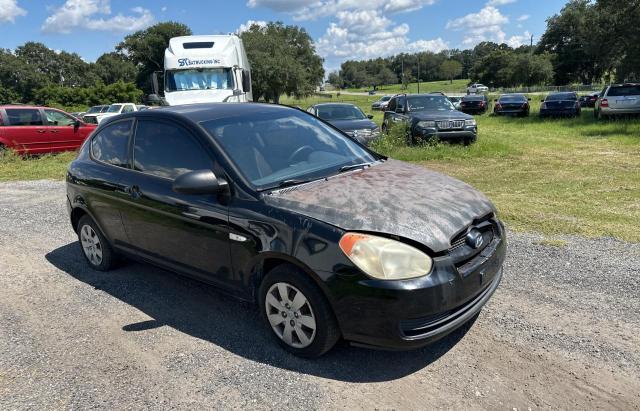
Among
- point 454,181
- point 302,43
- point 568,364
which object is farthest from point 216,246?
point 302,43

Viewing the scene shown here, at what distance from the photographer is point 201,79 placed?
14797mm

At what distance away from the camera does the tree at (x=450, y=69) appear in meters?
130

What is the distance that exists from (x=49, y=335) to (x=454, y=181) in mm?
3453

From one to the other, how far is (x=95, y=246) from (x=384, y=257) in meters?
3.45

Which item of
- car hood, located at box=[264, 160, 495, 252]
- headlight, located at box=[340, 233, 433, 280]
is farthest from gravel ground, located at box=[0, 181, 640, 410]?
car hood, located at box=[264, 160, 495, 252]

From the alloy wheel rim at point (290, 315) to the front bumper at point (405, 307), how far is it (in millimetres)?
257

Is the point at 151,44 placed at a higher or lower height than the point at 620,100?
higher

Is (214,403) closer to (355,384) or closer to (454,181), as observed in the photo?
(355,384)

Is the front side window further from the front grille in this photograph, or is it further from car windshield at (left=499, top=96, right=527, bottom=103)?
car windshield at (left=499, top=96, right=527, bottom=103)

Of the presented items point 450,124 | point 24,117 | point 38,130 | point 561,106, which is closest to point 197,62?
point 38,130

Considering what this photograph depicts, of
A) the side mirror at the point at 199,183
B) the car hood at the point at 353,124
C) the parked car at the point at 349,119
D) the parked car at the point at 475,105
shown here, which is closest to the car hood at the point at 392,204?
the side mirror at the point at 199,183

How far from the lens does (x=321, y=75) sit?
7325 cm

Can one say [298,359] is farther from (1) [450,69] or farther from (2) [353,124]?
(1) [450,69]

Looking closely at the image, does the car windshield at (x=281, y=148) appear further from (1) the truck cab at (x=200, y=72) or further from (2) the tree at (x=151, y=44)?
(2) the tree at (x=151, y=44)
